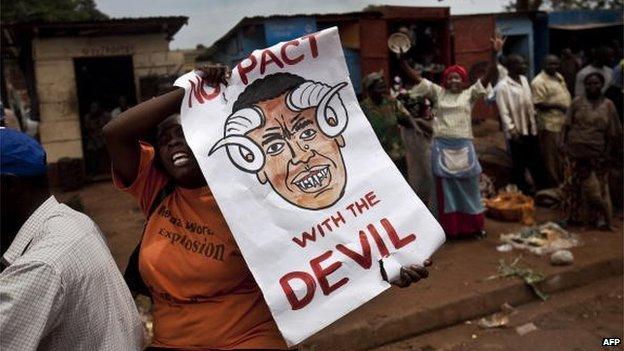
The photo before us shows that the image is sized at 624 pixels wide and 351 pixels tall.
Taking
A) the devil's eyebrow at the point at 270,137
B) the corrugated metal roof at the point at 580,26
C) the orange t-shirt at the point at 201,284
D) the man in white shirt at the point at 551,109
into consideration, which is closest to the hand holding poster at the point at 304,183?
the devil's eyebrow at the point at 270,137

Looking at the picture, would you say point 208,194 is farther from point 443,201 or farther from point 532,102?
point 532,102

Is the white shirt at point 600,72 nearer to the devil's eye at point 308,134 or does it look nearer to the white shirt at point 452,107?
the white shirt at point 452,107

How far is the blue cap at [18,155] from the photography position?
4.84 feet

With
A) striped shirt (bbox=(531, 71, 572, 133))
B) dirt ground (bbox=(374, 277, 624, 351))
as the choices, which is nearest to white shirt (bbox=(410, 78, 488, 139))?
dirt ground (bbox=(374, 277, 624, 351))

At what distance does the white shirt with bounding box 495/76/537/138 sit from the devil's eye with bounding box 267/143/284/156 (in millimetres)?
6054

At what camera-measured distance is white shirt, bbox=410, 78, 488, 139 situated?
560 centimetres

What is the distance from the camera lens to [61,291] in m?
1.34

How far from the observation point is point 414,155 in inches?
237

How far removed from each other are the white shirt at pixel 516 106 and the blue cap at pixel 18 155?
6.53 meters

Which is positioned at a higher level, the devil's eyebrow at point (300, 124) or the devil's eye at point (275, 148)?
the devil's eyebrow at point (300, 124)

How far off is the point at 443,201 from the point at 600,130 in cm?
173

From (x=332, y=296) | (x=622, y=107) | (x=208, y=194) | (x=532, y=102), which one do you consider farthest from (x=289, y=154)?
(x=622, y=107)

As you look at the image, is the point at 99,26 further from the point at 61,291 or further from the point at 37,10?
the point at 61,291

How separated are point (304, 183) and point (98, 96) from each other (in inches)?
508
